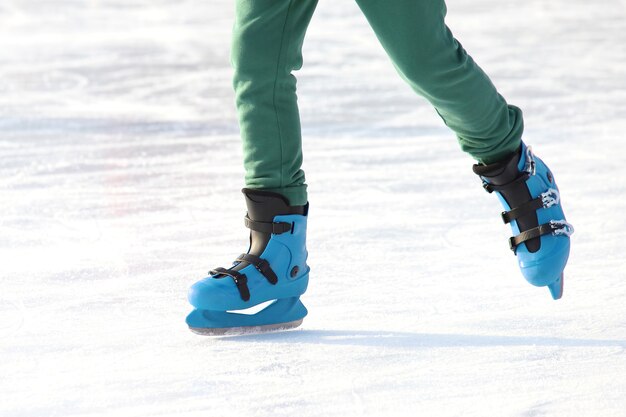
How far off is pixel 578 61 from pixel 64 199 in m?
2.60

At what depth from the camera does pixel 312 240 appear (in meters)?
2.52

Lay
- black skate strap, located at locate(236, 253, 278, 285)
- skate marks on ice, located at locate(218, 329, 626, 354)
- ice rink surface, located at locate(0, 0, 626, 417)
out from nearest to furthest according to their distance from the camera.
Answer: ice rink surface, located at locate(0, 0, 626, 417) < skate marks on ice, located at locate(218, 329, 626, 354) < black skate strap, located at locate(236, 253, 278, 285)

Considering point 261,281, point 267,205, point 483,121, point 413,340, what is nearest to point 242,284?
point 261,281

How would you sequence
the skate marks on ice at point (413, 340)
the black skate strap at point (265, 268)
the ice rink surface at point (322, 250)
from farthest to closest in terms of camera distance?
1. the black skate strap at point (265, 268)
2. the skate marks on ice at point (413, 340)
3. the ice rink surface at point (322, 250)

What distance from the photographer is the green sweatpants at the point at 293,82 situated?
1755 mm

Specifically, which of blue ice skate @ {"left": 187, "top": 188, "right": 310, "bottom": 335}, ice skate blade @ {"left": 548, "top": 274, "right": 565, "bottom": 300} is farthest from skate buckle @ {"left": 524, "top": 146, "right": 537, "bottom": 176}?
blue ice skate @ {"left": 187, "top": 188, "right": 310, "bottom": 335}

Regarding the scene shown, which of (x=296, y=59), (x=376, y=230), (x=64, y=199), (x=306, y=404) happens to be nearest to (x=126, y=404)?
(x=306, y=404)

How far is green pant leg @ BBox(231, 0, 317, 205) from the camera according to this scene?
187 centimetres

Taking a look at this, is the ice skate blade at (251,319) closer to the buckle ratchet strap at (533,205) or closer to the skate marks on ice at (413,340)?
the skate marks on ice at (413,340)

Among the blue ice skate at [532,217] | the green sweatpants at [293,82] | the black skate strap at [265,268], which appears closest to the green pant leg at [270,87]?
the green sweatpants at [293,82]

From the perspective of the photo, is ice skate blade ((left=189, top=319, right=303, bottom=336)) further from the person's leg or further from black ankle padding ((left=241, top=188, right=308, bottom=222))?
the person's leg

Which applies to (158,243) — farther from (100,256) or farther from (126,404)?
(126,404)

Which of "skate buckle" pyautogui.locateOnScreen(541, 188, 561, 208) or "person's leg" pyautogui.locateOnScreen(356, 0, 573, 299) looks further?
"skate buckle" pyautogui.locateOnScreen(541, 188, 561, 208)

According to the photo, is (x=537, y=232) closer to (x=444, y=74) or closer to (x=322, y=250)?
(x=444, y=74)
